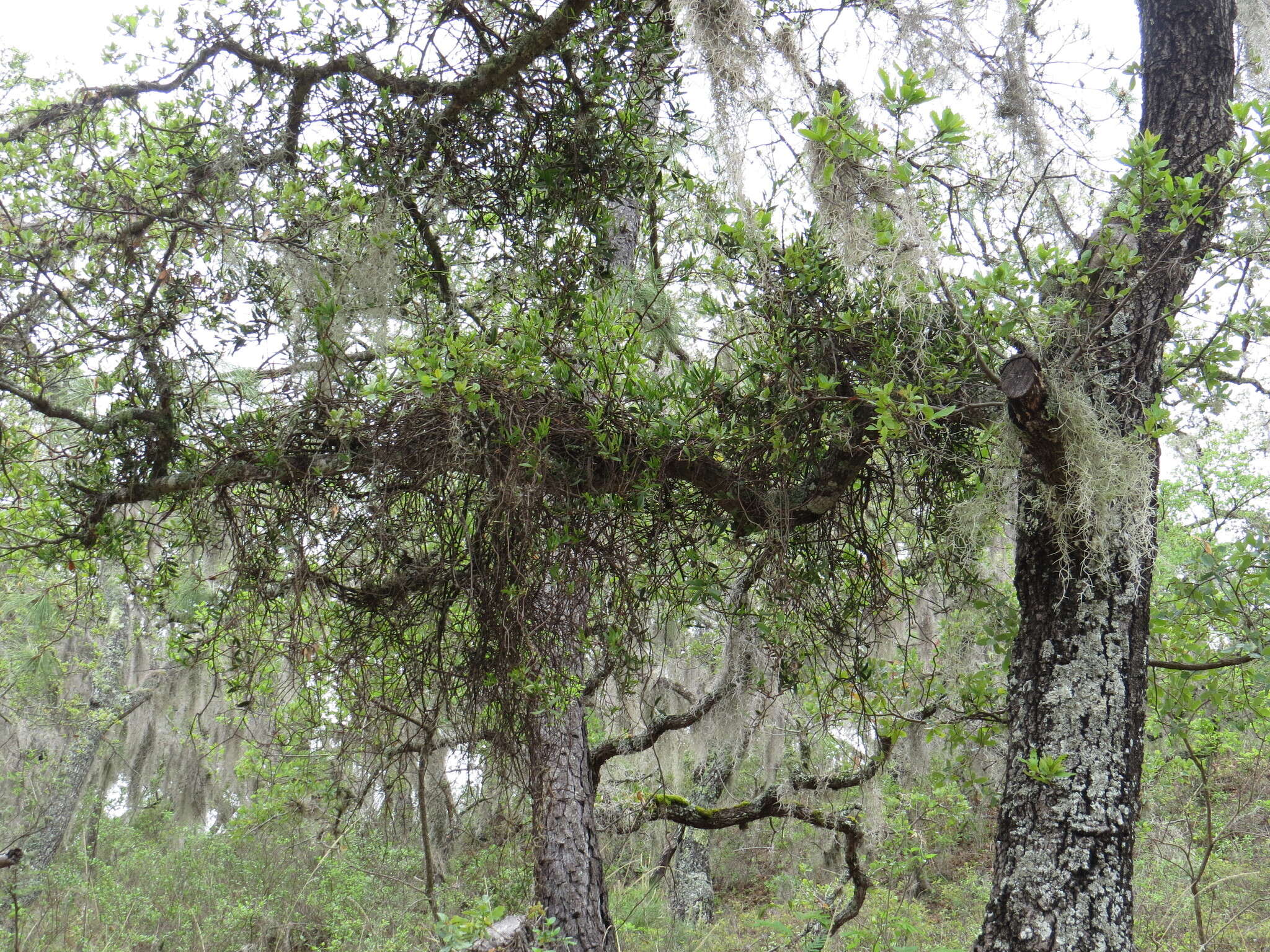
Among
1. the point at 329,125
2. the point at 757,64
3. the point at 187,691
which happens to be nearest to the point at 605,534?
the point at 757,64

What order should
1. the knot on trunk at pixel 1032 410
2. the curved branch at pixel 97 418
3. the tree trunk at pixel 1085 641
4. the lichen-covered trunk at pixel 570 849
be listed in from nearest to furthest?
1. the knot on trunk at pixel 1032 410
2. the tree trunk at pixel 1085 641
3. the curved branch at pixel 97 418
4. the lichen-covered trunk at pixel 570 849

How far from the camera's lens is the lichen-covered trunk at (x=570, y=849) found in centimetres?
387

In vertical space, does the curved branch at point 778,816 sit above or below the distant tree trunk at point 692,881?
above

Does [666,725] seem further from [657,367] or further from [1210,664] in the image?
[1210,664]

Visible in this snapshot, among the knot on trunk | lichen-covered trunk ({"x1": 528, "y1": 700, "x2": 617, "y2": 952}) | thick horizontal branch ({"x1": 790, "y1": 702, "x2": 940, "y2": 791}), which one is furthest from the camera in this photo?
thick horizontal branch ({"x1": 790, "y1": 702, "x2": 940, "y2": 791})

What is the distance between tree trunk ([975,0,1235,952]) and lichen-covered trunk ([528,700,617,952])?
6.70 ft

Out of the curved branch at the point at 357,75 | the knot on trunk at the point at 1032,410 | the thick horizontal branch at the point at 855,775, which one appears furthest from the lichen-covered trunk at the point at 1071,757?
the curved branch at the point at 357,75

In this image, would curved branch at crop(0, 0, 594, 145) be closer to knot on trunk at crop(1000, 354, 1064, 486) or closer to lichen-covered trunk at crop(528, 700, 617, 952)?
knot on trunk at crop(1000, 354, 1064, 486)

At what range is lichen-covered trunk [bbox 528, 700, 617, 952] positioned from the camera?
387 centimetres

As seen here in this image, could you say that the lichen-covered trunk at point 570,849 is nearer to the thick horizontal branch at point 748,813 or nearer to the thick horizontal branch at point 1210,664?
the thick horizontal branch at point 748,813

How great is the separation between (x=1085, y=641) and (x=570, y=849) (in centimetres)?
260

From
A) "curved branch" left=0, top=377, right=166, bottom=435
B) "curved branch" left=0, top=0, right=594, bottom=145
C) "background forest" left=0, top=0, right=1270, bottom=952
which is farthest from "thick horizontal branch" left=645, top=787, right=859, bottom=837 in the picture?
"curved branch" left=0, top=0, right=594, bottom=145

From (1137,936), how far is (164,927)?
798cm

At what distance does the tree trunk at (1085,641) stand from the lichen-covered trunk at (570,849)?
2.04 metres
